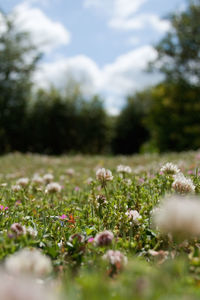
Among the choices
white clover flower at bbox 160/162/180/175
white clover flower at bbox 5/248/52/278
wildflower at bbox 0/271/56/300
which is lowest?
white clover flower at bbox 5/248/52/278

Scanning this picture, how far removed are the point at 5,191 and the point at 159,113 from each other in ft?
Result: 54.2

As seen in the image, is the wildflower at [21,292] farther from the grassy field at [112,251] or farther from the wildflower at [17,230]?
the wildflower at [17,230]

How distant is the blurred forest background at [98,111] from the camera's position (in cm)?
1850

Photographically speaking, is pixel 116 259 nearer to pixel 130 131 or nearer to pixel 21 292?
pixel 21 292

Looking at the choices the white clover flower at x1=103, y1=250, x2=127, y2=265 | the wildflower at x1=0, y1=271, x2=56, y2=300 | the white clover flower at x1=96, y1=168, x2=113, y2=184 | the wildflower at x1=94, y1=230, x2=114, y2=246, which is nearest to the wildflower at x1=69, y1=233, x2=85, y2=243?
the wildflower at x1=94, y1=230, x2=114, y2=246

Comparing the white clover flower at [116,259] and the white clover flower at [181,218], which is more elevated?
the white clover flower at [181,218]

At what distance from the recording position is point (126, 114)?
2458cm

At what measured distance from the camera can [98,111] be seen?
870 inches

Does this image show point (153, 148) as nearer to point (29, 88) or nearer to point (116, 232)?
point (29, 88)

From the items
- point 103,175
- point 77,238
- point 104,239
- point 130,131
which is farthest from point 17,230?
point 130,131

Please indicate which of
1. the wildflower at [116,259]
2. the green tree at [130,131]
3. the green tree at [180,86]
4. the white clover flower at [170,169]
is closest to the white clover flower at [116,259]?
the wildflower at [116,259]

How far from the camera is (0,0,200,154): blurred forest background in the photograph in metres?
18.5

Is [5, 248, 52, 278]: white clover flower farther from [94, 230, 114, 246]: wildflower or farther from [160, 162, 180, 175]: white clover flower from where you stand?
[160, 162, 180, 175]: white clover flower

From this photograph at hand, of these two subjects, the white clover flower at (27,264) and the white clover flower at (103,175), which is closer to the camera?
the white clover flower at (27,264)
